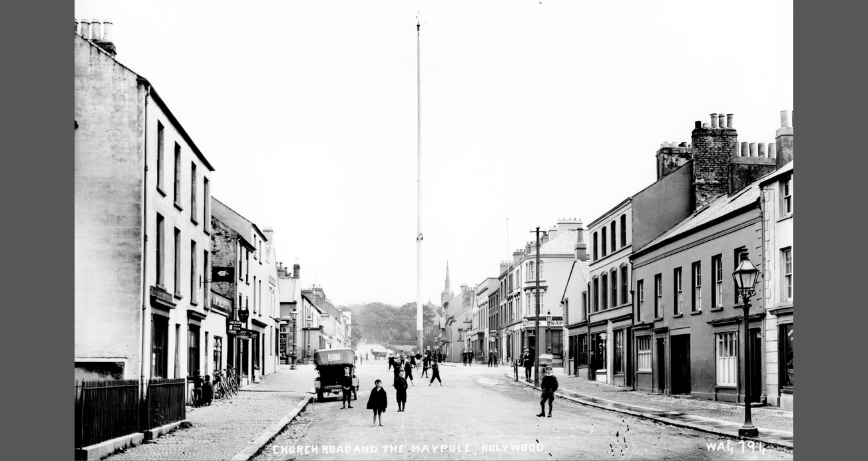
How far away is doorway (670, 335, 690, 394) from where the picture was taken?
37.8 meters

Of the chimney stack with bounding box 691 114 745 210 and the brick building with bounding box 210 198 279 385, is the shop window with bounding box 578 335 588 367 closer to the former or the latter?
the chimney stack with bounding box 691 114 745 210

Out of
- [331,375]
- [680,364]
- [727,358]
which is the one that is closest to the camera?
[727,358]

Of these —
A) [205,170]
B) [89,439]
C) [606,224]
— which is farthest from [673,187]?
[89,439]

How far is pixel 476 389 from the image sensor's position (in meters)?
42.8

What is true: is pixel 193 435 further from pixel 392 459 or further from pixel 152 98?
pixel 152 98

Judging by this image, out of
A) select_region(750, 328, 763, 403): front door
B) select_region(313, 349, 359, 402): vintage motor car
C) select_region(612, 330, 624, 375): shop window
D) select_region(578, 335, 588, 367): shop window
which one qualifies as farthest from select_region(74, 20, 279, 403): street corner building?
select_region(578, 335, 588, 367): shop window

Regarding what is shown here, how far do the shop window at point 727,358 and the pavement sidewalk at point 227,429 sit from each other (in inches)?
570

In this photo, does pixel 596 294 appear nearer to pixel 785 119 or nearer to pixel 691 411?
pixel 785 119

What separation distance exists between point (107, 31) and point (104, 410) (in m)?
12.9

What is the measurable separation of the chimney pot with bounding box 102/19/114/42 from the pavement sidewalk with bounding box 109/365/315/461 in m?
10.5

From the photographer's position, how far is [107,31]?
2623cm

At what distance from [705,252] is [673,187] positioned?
29.5ft

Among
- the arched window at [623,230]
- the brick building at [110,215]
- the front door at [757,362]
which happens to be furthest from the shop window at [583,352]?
the brick building at [110,215]

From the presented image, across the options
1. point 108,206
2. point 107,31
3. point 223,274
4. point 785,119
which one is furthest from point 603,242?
point 108,206
